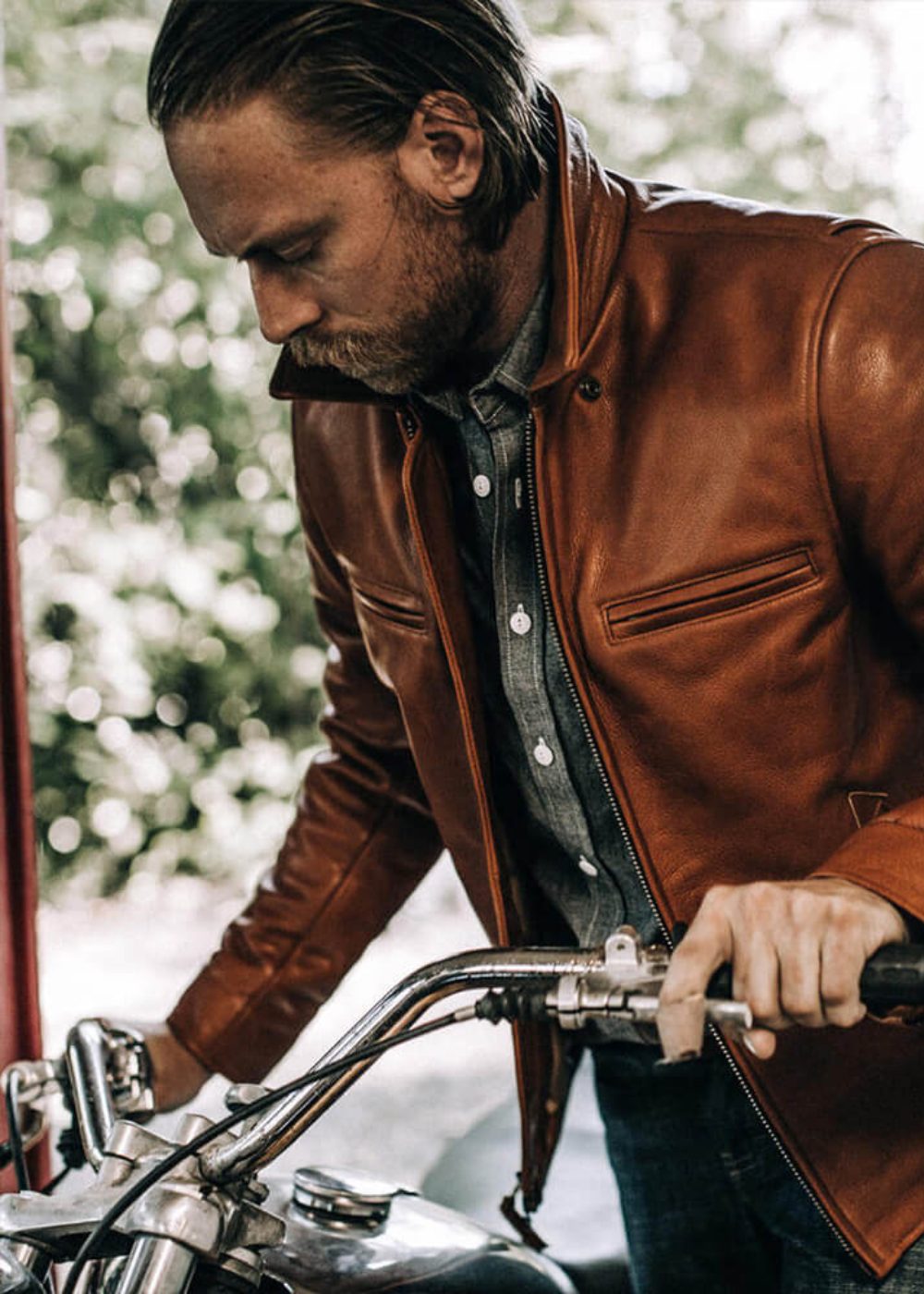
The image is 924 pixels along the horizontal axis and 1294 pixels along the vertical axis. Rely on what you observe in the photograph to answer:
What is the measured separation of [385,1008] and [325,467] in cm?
83

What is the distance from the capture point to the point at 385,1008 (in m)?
1.12

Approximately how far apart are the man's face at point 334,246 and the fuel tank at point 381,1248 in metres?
0.80

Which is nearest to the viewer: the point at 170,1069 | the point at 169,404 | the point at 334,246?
the point at 334,246

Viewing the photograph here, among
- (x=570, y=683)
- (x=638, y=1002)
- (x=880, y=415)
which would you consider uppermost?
(x=880, y=415)

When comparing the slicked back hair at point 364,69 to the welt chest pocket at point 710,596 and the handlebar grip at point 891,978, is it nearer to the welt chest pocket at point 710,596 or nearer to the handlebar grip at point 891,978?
the welt chest pocket at point 710,596

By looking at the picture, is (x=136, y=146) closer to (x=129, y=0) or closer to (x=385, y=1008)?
(x=129, y=0)

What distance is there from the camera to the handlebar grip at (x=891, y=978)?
1.03m

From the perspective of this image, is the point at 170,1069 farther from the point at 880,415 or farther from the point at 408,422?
the point at 880,415

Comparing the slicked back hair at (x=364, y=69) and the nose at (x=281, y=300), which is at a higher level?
the slicked back hair at (x=364, y=69)

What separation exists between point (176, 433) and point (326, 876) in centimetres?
366

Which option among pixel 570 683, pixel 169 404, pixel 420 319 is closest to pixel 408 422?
pixel 420 319

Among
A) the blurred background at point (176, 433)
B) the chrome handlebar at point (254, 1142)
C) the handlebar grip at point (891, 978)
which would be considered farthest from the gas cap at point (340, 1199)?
the blurred background at point (176, 433)

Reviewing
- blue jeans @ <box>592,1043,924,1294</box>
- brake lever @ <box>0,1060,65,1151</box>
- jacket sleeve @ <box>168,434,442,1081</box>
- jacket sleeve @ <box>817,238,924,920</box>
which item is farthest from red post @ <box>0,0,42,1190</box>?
jacket sleeve @ <box>817,238,924,920</box>

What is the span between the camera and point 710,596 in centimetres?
142
